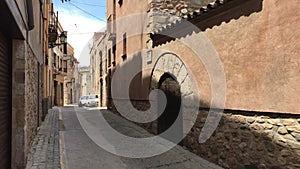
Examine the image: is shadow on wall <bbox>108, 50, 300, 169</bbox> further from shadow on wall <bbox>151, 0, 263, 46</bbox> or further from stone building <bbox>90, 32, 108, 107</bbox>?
stone building <bbox>90, 32, 108, 107</bbox>

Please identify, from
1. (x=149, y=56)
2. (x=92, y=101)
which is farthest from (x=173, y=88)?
(x=92, y=101)

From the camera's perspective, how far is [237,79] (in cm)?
486

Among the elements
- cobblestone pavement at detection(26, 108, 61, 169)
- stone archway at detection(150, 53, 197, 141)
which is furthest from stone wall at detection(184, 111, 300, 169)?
cobblestone pavement at detection(26, 108, 61, 169)

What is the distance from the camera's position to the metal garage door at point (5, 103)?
3928 mm

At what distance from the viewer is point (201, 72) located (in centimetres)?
600

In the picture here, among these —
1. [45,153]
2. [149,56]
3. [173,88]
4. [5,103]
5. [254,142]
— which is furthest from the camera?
[149,56]

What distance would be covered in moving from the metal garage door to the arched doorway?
386 centimetres

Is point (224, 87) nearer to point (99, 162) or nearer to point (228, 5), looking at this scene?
point (228, 5)

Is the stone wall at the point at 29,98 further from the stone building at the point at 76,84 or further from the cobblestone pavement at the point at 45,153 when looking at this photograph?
the stone building at the point at 76,84

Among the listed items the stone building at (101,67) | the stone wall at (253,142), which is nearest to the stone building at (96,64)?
the stone building at (101,67)

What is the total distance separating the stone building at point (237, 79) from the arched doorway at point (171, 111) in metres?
0.03

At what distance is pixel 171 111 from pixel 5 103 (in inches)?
173

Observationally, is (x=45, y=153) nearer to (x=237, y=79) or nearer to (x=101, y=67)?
(x=237, y=79)

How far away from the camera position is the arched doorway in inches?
284
